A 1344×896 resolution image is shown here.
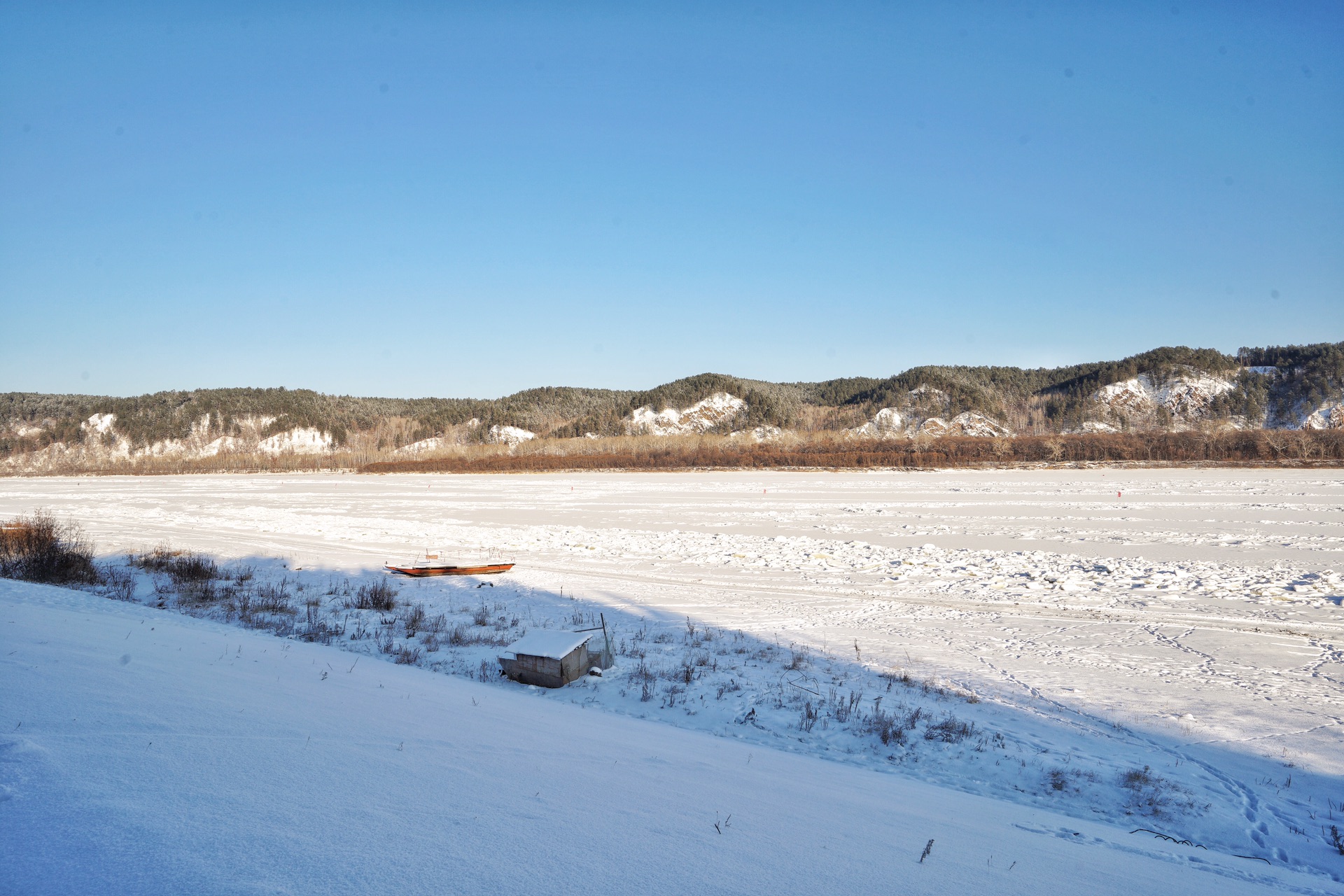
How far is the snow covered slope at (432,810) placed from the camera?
1.95 m

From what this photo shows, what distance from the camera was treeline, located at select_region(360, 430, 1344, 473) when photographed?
135ft

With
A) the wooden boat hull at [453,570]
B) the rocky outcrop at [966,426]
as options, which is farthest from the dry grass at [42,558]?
the rocky outcrop at [966,426]

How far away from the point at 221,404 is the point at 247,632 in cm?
13659

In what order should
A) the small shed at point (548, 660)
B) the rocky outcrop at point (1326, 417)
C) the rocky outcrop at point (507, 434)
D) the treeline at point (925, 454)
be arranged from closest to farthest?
the small shed at point (548, 660), the treeline at point (925, 454), the rocky outcrop at point (1326, 417), the rocky outcrop at point (507, 434)

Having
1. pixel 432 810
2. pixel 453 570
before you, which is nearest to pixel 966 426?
pixel 453 570

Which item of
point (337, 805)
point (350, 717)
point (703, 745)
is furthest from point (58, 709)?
point (703, 745)

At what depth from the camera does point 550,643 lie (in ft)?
22.1

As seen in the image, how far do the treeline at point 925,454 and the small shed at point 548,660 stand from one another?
141 ft

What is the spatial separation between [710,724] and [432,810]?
3.67 m

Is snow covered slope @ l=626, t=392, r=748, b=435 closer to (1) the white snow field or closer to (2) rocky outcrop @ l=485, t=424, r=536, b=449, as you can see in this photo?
(2) rocky outcrop @ l=485, t=424, r=536, b=449

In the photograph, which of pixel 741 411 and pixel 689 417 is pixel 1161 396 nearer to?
pixel 741 411

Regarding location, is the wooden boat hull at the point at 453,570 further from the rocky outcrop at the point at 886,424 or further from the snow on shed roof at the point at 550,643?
the rocky outcrop at the point at 886,424

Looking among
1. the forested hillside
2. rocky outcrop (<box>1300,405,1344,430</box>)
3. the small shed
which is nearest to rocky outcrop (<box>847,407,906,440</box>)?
the forested hillside

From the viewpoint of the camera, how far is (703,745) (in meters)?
4.61
